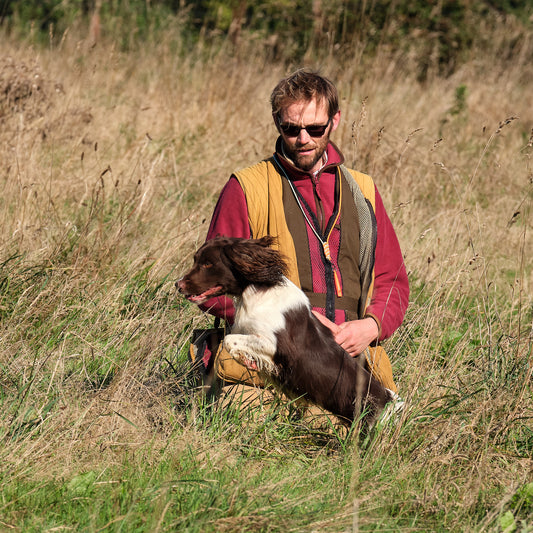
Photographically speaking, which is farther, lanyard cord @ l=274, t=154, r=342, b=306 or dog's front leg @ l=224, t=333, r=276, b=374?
lanyard cord @ l=274, t=154, r=342, b=306

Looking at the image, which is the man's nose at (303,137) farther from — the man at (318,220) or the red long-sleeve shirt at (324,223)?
the red long-sleeve shirt at (324,223)

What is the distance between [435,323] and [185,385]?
1401 millimetres

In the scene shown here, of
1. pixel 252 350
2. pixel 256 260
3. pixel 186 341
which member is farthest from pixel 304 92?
pixel 186 341

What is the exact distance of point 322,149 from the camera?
3479 millimetres

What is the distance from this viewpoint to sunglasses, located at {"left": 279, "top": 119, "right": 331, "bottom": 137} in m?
3.42

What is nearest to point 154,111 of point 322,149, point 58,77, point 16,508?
point 58,77

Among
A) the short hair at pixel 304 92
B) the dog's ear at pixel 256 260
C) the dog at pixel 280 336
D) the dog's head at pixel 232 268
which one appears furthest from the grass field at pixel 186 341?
the short hair at pixel 304 92

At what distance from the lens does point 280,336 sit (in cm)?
311

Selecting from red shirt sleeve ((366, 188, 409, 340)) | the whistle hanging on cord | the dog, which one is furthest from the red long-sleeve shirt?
the dog

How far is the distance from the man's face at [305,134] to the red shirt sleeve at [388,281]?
466 mm

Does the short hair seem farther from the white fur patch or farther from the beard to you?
the white fur patch

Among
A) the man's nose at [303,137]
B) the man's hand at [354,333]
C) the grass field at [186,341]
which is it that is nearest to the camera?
the grass field at [186,341]

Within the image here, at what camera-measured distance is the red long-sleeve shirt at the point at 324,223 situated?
3.45 metres

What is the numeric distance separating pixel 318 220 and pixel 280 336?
2.24 ft
